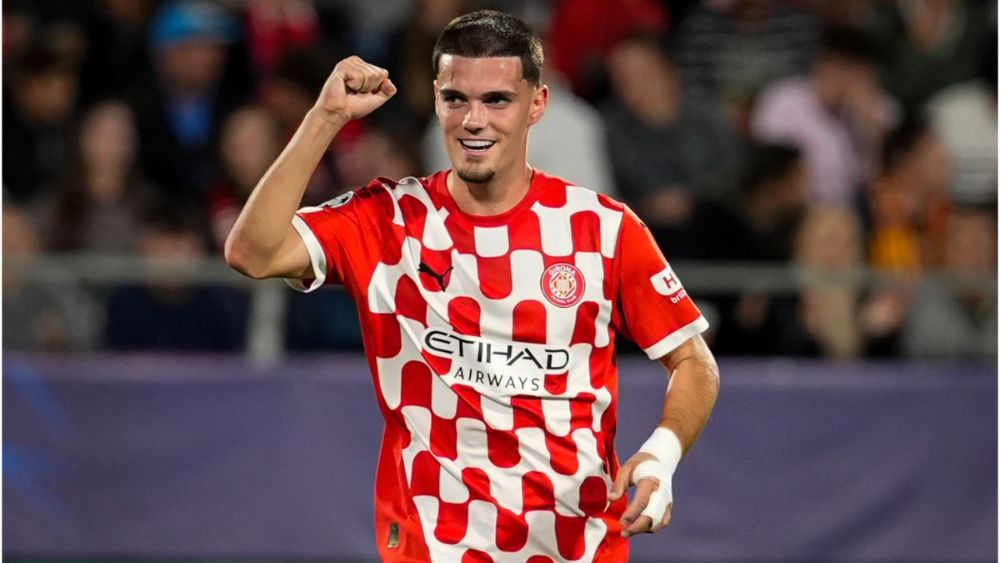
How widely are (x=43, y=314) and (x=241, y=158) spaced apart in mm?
1417

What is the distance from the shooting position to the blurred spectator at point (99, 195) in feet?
30.6

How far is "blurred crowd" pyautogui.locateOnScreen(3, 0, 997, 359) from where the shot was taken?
29.2 ft

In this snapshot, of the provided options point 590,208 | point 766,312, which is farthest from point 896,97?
point 590,208

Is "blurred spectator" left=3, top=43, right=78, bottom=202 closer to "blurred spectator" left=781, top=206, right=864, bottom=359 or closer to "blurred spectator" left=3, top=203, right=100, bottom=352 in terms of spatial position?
"blurred spectator" left=3, top=203, right=100, bottom=352

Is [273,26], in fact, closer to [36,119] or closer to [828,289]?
[36,119]

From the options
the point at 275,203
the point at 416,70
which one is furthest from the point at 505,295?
the point at 416,70

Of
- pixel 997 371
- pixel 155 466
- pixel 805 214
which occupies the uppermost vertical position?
pixel 805 214

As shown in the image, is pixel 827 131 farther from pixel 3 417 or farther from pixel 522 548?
pixel 522 548

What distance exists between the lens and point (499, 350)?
4840 mm

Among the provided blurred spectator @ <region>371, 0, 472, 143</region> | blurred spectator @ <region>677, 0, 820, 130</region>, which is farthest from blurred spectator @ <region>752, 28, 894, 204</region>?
blurred spectator @ <region>371, 0, 472, 143</region>

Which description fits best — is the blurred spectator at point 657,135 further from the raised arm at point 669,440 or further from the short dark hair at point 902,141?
the raised arm at point 669,440

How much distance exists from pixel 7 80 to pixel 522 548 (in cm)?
666

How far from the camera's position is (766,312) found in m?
8.86

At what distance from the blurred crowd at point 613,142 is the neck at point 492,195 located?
3.98m
